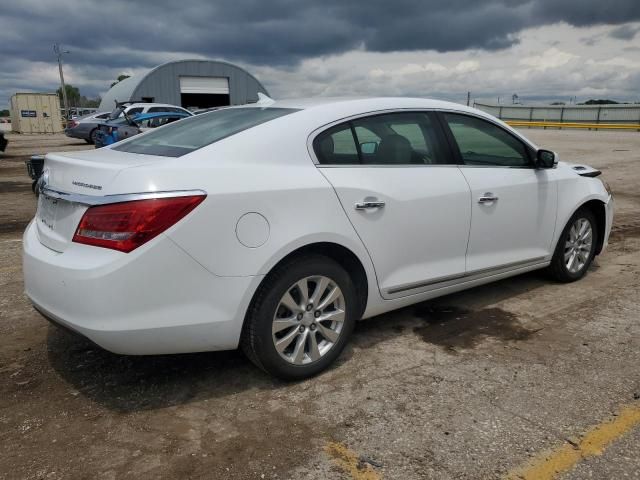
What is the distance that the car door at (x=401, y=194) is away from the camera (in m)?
3.28

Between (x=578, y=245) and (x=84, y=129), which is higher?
(x=84, y=129)

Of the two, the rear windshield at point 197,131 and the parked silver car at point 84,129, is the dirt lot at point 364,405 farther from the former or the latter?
the parked silver car at point 84,129

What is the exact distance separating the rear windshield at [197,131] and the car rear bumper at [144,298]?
26.4 inches

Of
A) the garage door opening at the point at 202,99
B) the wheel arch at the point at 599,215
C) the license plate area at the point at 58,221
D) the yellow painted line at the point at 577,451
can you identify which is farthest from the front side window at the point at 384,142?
the garage door opening at the point at 202,99

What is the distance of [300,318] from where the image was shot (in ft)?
10.1

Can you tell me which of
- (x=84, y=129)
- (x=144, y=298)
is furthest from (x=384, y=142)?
(x=84, y=129)

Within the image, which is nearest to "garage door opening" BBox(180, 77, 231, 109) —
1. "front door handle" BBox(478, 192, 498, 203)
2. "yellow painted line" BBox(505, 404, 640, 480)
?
"front door handle" BBox(478, 192, 498, 203)

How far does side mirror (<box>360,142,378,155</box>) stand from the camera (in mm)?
3428

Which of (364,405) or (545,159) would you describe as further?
(545,159)

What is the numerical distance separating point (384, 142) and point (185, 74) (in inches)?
1508

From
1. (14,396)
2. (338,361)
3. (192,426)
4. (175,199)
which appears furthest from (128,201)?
(338,361)

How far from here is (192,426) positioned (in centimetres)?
276

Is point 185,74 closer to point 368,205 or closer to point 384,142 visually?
point 384,142

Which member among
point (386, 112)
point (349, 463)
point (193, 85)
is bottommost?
point (349, 463)
